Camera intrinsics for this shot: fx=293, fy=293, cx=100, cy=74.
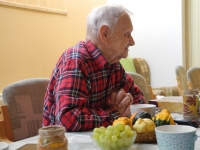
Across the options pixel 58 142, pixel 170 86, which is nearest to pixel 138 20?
pixel 170 86

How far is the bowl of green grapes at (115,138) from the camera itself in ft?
2.35

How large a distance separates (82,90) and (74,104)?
84mm

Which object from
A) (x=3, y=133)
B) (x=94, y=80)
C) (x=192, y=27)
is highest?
(x=192, y=27)

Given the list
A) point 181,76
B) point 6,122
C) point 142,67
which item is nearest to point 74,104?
point 6,122

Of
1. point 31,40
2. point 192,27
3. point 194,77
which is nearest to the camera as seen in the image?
point 31,40

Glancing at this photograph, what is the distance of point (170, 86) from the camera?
4.11 meters

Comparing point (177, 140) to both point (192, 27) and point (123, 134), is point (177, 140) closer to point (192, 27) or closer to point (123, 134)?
point (123, 134)

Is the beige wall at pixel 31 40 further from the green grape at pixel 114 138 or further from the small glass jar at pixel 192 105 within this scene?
the green grape at pixel 114 138

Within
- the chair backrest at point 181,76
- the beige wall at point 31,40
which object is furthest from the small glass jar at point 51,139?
the chair backrest at point 181,76

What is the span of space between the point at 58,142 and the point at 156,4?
3954 millimetres

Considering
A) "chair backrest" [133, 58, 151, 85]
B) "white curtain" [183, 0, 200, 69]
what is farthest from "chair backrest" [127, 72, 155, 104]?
"white curtain" [183, 0, 200, 69]

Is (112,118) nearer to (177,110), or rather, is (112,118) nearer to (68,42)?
(177,110)

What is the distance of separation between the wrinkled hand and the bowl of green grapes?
0.54 m

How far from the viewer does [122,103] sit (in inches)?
51.0
